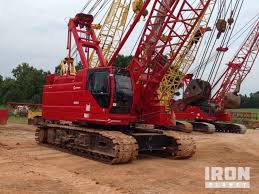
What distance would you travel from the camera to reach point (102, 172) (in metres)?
12.4

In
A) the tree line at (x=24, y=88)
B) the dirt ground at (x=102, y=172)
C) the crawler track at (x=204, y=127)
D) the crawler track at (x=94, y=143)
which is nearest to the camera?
the dirt ground at (x=102, y=172)

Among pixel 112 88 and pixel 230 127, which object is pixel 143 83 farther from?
pixel 230 127

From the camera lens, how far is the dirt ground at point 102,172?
10188 mm

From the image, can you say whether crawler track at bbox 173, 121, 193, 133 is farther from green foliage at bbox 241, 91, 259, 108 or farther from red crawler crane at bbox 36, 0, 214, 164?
green foliage at bbox 241, 91, 259, 108

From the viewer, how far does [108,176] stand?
1177cm

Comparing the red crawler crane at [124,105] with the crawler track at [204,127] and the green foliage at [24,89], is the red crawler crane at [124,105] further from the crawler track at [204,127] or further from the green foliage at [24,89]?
the green foliage at [24,89]

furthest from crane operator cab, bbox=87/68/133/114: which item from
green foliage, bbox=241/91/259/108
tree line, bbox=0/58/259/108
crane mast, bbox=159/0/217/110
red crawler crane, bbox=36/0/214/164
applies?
green foliage, bbox=241/91/259/108

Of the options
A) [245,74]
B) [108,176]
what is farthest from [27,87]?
[108,176]

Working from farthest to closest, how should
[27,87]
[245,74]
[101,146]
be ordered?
[27,87] → [245,74] → [101,146]

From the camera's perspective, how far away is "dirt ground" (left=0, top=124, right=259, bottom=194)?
10.2m

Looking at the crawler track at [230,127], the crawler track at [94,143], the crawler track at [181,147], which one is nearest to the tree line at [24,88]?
the crawler track at [230,127]

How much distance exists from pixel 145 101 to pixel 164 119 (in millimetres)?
981

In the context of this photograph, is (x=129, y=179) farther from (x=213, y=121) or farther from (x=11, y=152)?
(x=213, y=121)

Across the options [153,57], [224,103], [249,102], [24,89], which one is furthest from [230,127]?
[249,102]
